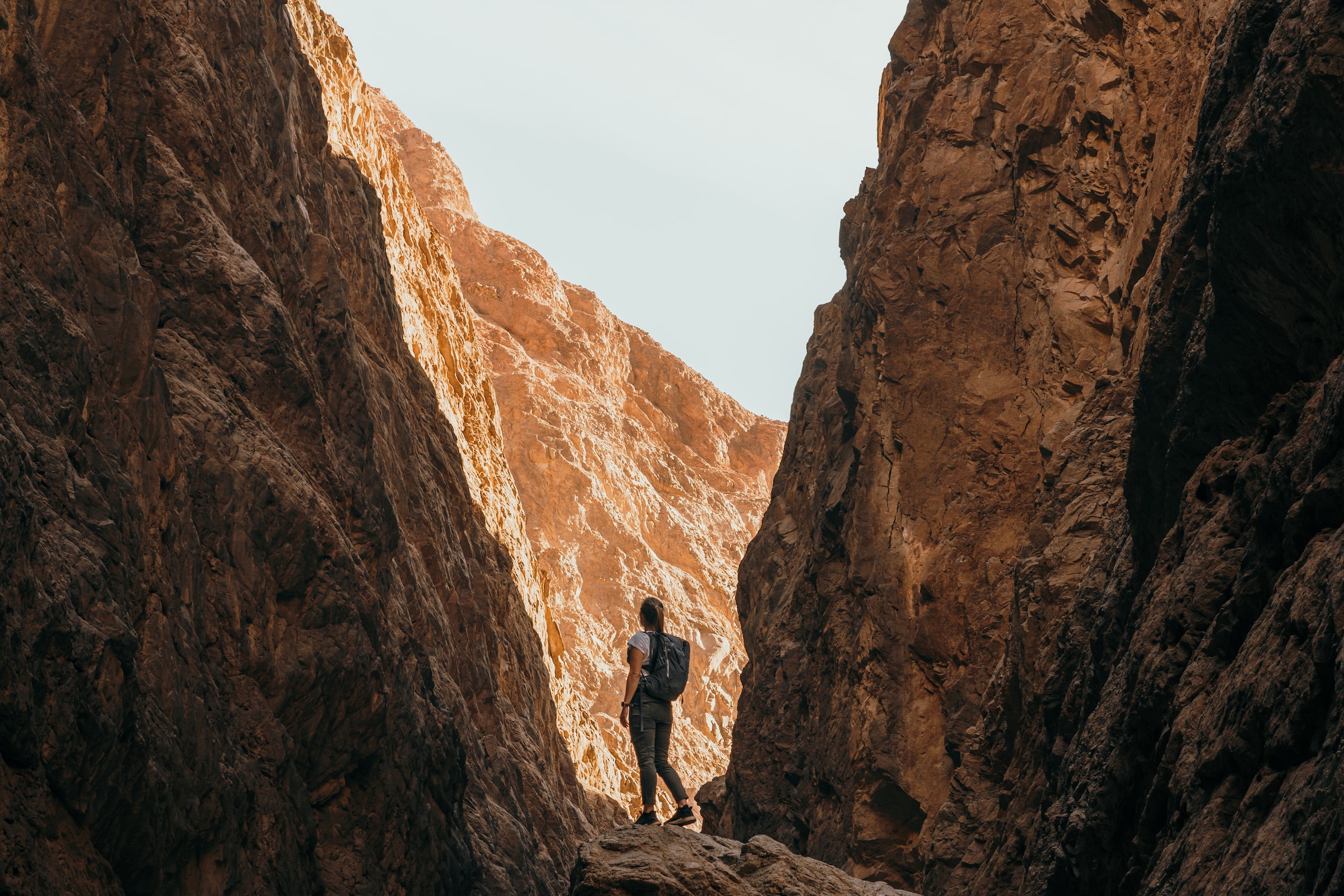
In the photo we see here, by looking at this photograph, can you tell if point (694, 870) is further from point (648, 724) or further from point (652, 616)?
point (652, 616)

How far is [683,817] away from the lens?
10.9 m

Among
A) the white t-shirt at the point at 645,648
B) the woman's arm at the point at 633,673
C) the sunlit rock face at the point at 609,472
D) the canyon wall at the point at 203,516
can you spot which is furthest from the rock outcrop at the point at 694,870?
the sunlit rock face at the point at 609,472

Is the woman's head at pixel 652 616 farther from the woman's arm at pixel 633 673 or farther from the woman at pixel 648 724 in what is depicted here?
the woman's arm at pixel 633 673

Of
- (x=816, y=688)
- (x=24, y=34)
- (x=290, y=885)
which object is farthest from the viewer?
(x=816, y=688)

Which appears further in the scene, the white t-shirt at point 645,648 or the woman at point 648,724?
the white t-shirt at point 645,648

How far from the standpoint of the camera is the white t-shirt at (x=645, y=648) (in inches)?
437

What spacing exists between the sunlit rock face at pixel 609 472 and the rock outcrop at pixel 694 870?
35487 millimetres

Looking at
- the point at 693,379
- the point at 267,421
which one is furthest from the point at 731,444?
the point at 267,421

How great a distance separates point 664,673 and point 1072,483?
16.4ft

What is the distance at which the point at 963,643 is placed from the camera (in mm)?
19203

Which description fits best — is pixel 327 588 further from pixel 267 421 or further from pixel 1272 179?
pixel 1272 179

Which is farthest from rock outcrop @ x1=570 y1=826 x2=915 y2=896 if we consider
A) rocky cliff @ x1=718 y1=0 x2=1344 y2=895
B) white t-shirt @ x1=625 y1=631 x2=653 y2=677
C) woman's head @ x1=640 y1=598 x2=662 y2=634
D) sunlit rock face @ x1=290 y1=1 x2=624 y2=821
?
sunlit rock face @ x1=290 y1=1 x2=624 y2=821

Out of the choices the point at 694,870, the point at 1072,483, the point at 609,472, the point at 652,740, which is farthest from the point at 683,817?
the point at 609,472

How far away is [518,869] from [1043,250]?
561 inches
